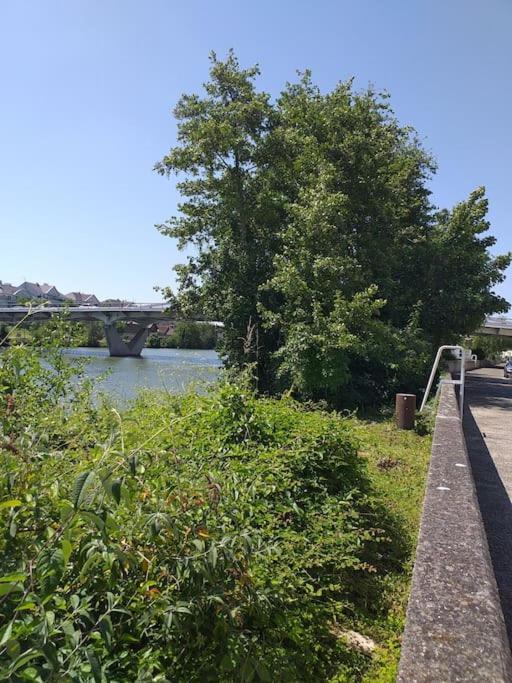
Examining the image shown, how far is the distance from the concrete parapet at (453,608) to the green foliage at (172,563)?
544 millimetres

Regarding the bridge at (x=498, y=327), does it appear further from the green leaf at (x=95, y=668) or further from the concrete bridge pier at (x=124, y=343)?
the green leaf at (x=95, y=668)

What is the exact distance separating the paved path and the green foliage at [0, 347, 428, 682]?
92 cm

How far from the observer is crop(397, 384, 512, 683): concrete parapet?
5.52 ft

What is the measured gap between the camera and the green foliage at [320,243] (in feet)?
51.3

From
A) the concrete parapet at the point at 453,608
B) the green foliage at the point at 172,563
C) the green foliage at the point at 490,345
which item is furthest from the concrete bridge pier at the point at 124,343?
the concrete parapet at the point at 453,608

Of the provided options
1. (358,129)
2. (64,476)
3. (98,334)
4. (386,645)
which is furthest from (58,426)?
(98,334)

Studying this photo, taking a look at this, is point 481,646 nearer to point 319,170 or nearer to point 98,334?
point 319,170

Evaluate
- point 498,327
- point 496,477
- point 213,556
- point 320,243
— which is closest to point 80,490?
point 213,556

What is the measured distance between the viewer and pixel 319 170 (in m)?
17.1

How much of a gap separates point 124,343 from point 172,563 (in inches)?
2050

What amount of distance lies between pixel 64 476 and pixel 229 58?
20278mm

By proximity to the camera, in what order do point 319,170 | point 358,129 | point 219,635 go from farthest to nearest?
point 358,129 → point 319,170 → point 219,635

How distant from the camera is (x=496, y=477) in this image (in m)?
7.09

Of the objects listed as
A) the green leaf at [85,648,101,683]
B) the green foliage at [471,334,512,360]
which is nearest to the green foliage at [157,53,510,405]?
the green leaf at [85,648,101,683]
